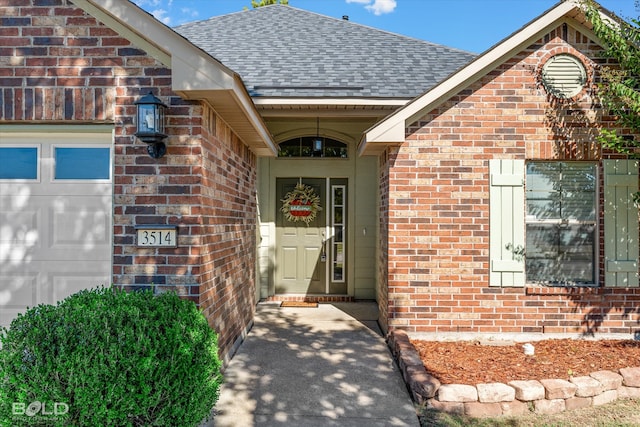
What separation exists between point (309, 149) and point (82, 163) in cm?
→ 446

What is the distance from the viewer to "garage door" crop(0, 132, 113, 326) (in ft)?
12.0

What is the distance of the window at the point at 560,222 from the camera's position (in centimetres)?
514

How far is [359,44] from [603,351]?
267 inches

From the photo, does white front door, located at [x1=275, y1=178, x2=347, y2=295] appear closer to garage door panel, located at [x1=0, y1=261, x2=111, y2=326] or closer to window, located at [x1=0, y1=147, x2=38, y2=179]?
garage door panel, located at [x1=0, y1=261, x2=111, y2=326]

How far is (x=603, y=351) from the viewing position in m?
Result: 4.63

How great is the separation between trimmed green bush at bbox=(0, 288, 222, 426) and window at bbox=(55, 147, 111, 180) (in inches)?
51.6

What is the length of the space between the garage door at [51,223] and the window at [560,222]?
4964mm

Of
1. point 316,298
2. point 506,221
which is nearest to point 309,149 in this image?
point 316,298

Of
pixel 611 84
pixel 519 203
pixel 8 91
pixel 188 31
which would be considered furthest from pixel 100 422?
pixel 188 31

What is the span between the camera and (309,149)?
7582 millimetres

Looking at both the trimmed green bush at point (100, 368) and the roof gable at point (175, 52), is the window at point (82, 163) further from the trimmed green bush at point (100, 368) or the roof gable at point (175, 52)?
the trimmed green bush at point (100, 368)

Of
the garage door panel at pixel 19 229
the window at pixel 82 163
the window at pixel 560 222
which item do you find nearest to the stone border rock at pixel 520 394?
the window at pixel 560 222

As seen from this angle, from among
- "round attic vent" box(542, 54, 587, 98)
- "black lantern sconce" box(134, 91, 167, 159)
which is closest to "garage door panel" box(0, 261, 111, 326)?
"black lantern sconce" box(134, 91, 167, 159)

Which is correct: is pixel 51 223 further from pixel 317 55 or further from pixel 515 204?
pixel 317 55
